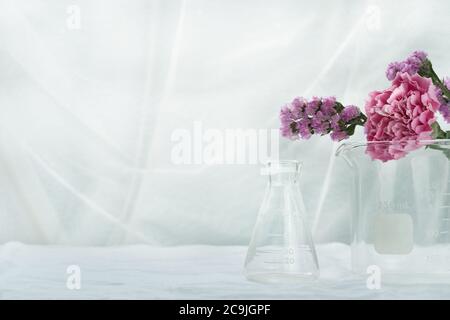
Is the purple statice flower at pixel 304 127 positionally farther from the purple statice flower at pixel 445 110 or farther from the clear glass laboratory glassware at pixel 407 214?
the purple statice flower at pixel 445 110

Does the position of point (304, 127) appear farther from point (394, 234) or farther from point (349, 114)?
point (394, 234)

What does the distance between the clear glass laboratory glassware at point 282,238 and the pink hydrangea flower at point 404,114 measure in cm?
17

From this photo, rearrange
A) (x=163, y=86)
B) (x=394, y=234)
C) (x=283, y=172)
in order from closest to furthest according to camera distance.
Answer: (x=394, y=234) → (x=283, y=172) → (x=163, y=86)

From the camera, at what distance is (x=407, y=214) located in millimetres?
1195

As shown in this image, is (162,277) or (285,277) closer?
(285,277)

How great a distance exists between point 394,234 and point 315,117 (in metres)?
0.28

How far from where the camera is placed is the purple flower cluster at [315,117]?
1319mm

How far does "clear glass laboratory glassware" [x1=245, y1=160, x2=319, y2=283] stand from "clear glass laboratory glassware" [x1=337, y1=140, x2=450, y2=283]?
0.11 meters

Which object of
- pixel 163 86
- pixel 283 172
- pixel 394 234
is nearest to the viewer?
pixel 394 234

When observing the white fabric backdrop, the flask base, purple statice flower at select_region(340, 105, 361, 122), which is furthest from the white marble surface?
purple statice flower at select_region(340, 105, 361, 122)

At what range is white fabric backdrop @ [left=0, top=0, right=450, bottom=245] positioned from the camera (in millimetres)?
1948

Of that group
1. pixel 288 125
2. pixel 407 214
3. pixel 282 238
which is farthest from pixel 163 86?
pixel 407 214

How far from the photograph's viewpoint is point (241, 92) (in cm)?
197
